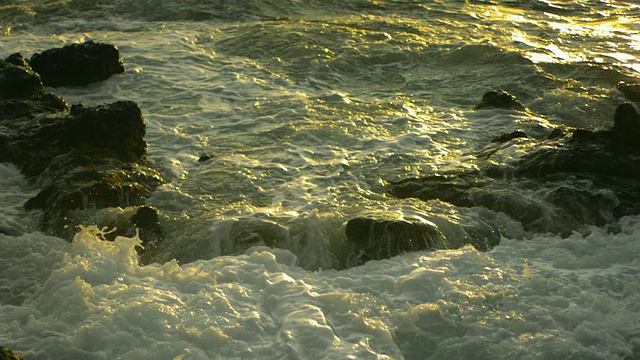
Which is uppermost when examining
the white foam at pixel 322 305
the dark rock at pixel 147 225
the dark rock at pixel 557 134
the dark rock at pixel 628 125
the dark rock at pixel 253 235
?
the dark rock at pixel 628 125

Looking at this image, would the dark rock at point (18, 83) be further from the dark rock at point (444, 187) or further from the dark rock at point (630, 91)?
the dark rock at point (630, 91)

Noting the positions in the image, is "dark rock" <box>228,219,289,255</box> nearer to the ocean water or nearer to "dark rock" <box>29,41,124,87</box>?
the ocean water

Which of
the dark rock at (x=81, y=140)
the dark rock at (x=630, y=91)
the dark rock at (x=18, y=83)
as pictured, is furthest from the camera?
the dark rock at (x=630, y=91)

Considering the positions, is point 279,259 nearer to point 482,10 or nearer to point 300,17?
point 300,17

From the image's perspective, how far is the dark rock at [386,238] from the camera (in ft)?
24.6

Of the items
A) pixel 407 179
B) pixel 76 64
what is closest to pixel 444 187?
pixel 407 179

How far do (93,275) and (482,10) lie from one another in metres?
13.2

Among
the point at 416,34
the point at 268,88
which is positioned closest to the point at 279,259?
the point at 268,88

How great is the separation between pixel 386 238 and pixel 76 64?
6.96 meters

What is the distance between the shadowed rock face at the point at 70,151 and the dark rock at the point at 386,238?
2.04m

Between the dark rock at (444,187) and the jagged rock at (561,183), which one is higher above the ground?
the jagged rock at (561,183)

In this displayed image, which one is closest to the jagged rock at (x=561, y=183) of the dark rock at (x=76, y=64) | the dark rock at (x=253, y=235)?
the dark rock at (x=253, y=235)

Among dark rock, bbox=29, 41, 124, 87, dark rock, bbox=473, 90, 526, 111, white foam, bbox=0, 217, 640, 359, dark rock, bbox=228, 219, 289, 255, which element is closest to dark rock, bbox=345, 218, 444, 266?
white foam, bbox=0, 217, 640, 359

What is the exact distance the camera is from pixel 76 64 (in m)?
12.5
